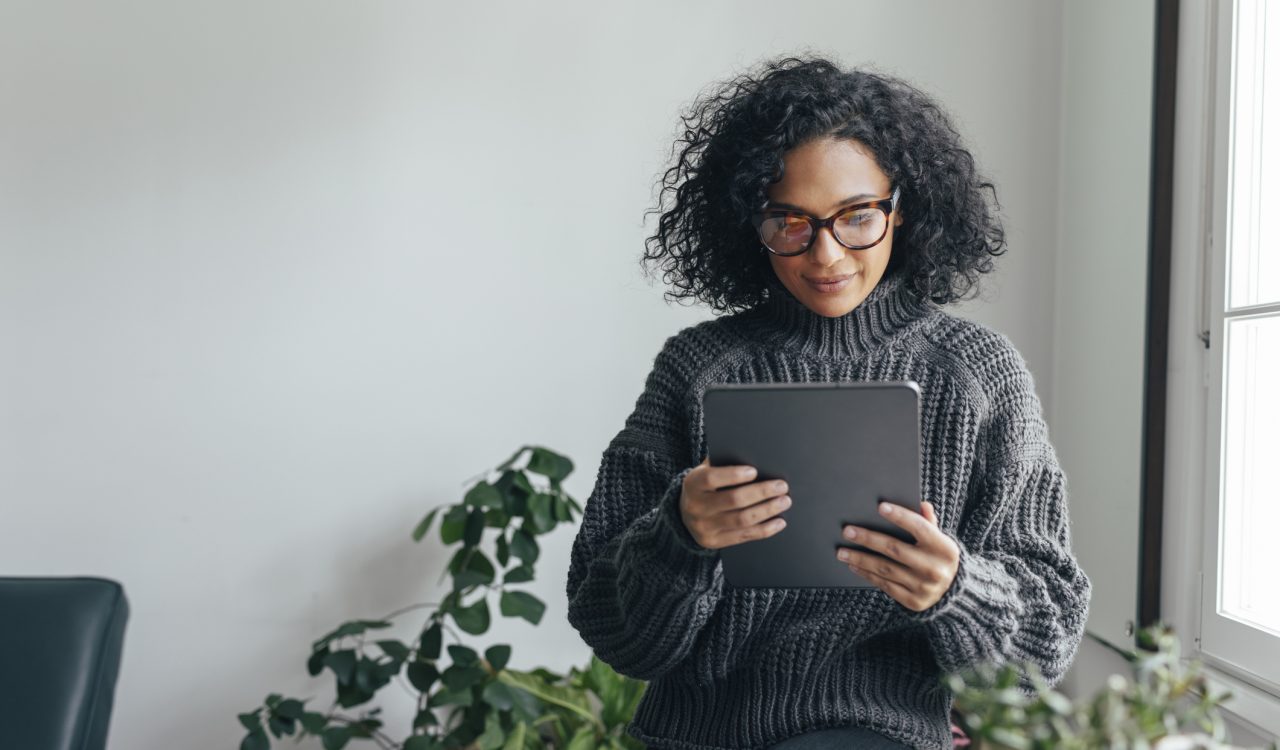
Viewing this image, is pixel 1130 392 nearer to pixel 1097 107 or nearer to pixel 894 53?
pixel 1097 107

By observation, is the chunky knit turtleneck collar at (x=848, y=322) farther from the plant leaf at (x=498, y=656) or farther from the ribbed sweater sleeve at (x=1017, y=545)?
the plant leaf at (x=498, y=656)

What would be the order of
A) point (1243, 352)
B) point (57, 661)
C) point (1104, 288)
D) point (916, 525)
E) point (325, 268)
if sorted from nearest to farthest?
point (916, 525), point (57, 661), point (1243, 352), point (1104, 288), point (325, 268)

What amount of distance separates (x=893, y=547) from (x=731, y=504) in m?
0.14

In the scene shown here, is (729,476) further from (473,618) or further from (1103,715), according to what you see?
(473,618)

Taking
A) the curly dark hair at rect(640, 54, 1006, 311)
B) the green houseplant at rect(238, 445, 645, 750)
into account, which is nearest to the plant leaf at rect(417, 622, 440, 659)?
the green houseplant at rect(238, 445, 645, 750)

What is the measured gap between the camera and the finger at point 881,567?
0.93 meters

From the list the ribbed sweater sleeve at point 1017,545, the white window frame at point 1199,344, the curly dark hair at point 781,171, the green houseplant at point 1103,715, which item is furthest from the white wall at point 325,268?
the green houseplant at point 1103,715

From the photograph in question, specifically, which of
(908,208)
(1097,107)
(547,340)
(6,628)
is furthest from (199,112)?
(1097,107)

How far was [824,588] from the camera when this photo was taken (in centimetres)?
109

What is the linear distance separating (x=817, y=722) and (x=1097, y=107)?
135cm

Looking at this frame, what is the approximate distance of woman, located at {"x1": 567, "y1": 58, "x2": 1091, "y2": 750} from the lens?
107cm

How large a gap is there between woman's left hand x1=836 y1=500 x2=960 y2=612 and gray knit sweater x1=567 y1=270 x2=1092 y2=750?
8 cm

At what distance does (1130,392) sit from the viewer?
5.97 ft

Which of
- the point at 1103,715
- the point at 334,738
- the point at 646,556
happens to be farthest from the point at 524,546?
the point at 1103,715
